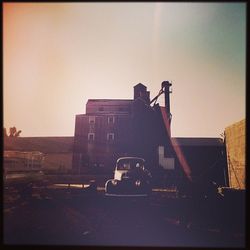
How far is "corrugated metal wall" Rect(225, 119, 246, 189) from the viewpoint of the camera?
1266 cm

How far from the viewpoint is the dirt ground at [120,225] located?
284 inches

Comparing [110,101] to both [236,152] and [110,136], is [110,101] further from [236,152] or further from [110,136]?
[236,152]

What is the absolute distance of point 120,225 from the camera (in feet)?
26.3

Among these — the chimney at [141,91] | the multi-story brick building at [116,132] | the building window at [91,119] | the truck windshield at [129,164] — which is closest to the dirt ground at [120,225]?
the truck windshield at [129,164]

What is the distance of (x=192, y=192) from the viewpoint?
489 inches

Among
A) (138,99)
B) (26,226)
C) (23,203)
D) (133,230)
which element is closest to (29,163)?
(23,203)

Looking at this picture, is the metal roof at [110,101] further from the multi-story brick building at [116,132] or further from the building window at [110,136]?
the building window at [110,136]

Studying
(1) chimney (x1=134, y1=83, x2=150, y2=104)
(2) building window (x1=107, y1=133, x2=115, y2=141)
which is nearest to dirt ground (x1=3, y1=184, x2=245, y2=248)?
(1) chimney (x1=134, y1=83, x2=150, y2=104)

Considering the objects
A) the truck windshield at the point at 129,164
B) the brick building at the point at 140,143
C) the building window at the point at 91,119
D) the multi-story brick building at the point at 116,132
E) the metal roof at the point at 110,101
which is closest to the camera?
the truck windshield at the point at 129,164

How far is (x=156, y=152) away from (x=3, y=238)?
54.5 ft

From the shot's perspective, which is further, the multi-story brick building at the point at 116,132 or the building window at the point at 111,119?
the building window at the point at 111,119

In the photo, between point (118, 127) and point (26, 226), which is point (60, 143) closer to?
point (118, 127)

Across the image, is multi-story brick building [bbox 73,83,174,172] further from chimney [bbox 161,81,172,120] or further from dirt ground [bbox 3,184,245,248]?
dirt ground [bbox 3,184,245,248]

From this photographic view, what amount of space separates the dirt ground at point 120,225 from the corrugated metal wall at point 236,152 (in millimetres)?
3644
